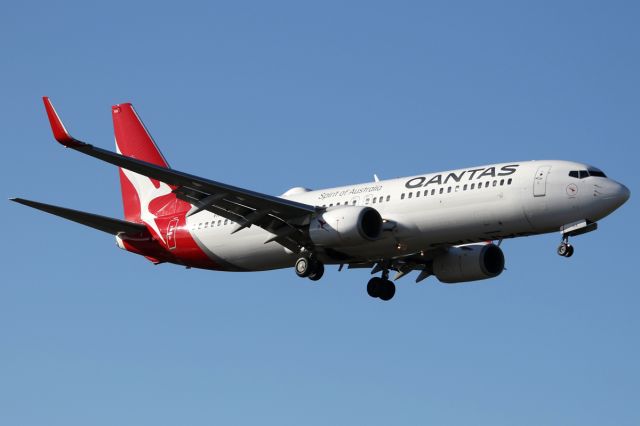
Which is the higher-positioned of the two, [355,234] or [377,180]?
[377,180]

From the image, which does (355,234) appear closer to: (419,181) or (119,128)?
(419,181)

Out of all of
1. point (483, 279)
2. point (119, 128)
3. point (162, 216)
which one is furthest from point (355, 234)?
point (119, 128)

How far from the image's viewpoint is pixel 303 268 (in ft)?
188

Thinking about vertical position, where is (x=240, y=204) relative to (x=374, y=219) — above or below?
above

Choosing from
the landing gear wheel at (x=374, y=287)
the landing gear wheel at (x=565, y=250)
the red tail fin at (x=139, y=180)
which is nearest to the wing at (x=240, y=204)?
the landing gear wheel at (x=374, y=287)

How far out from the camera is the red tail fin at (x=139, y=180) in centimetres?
6500

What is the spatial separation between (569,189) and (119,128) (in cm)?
2597

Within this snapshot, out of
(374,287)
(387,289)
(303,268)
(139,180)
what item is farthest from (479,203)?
(139,180)

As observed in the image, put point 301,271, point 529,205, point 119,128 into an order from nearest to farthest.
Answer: point 529,205 → point 301,271 → point 119,128

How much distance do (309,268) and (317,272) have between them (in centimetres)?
47

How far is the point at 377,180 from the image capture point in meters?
58.5

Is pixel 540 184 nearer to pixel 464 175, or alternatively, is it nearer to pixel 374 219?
pixel 464 175

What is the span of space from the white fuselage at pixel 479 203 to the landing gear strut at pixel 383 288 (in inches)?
178

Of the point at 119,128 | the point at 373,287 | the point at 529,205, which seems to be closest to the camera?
the point at 529,205
